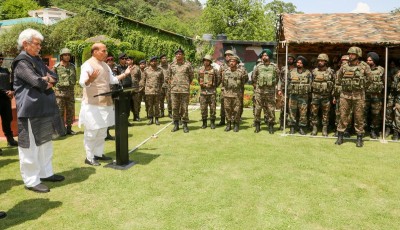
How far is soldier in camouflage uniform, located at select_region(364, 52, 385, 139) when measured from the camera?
26.2ft

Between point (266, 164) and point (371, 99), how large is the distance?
13.3ft

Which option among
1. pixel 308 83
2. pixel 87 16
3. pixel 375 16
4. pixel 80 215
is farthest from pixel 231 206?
pixel 87 16

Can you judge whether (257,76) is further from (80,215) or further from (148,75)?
(80,215)

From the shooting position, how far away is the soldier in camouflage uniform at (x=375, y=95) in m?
7.99

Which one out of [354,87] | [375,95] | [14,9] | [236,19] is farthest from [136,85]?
[14,9]

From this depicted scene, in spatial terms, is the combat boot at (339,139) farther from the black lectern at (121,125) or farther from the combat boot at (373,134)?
the black lectern at (121,125)

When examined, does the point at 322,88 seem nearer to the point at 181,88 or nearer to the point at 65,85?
the point at 181,88

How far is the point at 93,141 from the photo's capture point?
586cm

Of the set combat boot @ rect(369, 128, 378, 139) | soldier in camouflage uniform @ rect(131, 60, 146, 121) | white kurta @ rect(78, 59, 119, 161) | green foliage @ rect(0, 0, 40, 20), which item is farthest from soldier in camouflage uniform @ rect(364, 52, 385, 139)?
green foliage @ rect(0, 0, 40, 20)

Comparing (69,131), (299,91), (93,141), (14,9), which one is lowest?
(69,131)

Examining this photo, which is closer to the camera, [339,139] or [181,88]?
[339,139]

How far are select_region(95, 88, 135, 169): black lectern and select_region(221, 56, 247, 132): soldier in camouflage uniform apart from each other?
3662 mm

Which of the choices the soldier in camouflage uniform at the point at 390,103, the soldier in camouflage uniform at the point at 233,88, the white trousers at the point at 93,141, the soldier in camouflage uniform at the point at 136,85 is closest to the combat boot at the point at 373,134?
the soldier in camouflage uniform at the point at 390,103

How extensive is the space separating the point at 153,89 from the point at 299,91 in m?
4.31
